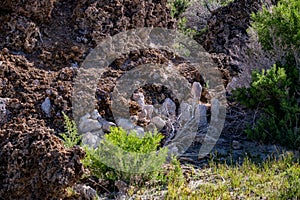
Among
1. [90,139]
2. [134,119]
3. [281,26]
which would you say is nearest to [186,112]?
[134,119]

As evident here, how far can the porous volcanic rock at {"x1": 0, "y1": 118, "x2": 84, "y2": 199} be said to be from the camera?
437 centimetres

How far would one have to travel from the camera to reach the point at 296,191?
14.9 ft

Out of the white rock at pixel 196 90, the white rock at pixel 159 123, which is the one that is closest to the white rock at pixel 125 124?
the white rock at pixel 159 123

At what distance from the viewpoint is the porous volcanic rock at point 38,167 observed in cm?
437

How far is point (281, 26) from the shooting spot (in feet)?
20.9

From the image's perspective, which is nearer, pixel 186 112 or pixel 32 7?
pixel 186 112

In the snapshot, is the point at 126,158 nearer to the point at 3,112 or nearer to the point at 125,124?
the point at 125,124

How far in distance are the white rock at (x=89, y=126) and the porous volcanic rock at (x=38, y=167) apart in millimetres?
1039

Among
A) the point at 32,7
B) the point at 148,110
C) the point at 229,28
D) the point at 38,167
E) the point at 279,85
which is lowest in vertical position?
the point at 38,167

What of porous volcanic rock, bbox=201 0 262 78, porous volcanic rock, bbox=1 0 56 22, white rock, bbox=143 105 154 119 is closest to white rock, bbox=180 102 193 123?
white rock, bbox=143 105 154 119

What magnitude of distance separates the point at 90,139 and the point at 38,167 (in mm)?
1113

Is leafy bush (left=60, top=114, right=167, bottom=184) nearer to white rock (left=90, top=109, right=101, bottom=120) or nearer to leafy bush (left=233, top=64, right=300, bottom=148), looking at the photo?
white rock (left=90, top=109, right=101, bottom=120)

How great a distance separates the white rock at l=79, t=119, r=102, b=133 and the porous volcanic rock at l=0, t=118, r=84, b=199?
3.41 feet

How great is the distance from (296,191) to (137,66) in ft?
8.73
